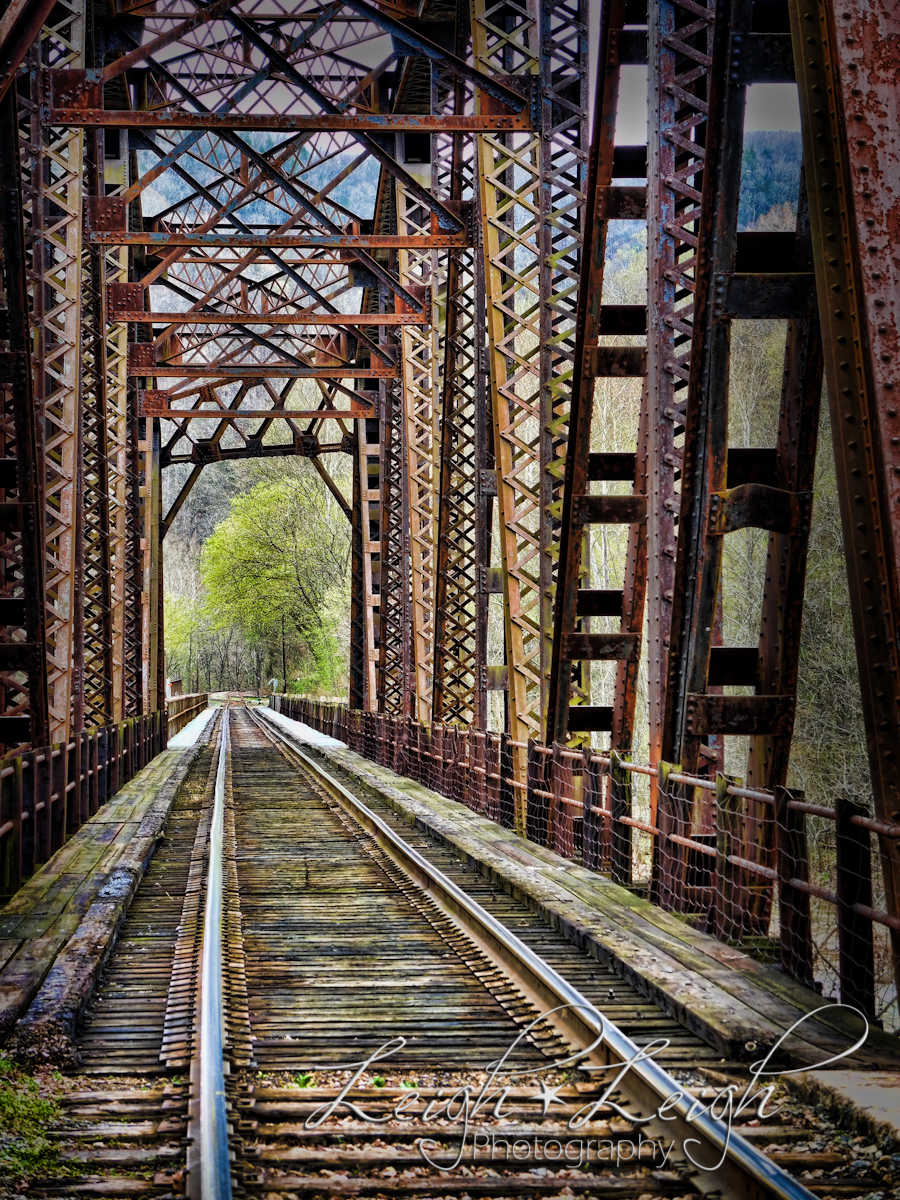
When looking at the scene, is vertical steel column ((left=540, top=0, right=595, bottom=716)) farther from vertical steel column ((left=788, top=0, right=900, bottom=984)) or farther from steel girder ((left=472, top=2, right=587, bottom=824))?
vertical steel column ((left=788, top=0, right=900, bottom=984))

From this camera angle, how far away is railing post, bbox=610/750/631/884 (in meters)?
10.1

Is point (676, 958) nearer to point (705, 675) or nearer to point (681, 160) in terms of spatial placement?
point (705, 675)

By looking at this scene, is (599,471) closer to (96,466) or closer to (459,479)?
(459,479)

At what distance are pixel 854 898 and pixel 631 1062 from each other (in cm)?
150

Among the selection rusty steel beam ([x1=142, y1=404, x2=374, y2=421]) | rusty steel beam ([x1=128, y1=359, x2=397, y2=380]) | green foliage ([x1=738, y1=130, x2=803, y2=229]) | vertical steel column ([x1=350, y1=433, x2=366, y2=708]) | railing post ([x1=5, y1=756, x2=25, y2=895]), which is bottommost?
railing post ([x1=5, y1=756, x2=25, y2=895])

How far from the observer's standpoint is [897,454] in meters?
5.43

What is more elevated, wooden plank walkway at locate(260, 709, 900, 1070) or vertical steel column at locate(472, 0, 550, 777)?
vertical steel column at locate(472, 0, 550, 777)

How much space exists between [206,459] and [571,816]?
27.3m

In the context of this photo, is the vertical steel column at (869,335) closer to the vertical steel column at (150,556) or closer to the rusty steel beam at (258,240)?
the rusty steel beam at (258,240)

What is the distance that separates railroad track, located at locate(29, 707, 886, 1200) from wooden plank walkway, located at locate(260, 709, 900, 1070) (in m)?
0.13

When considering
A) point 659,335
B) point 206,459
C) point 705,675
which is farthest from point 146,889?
point 206,459

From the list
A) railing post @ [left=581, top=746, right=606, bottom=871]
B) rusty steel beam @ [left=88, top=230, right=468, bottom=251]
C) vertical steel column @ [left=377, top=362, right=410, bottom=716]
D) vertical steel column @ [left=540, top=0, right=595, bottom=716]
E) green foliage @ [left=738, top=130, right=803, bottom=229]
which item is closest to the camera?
railing post @ [left=581, top=746, right=606, bottom=871]

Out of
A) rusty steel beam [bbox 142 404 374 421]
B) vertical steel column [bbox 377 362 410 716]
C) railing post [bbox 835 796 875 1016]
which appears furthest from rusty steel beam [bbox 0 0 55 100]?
rusty steel beam [bbox 142 404 374 421]

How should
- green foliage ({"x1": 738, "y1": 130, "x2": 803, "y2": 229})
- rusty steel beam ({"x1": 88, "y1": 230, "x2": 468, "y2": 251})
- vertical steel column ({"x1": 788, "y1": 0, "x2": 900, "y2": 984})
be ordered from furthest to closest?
green foliage ({"x1": 738, "y1": 130, "x2": 803, "y2": 229}) < rusty steel beam ({"x1": 88, "y1": 230, "x2": 468, "y2": 251}) < vertical steel column ({"x1": 788, "y1": 0, "x2": 900, "y2": 984})
